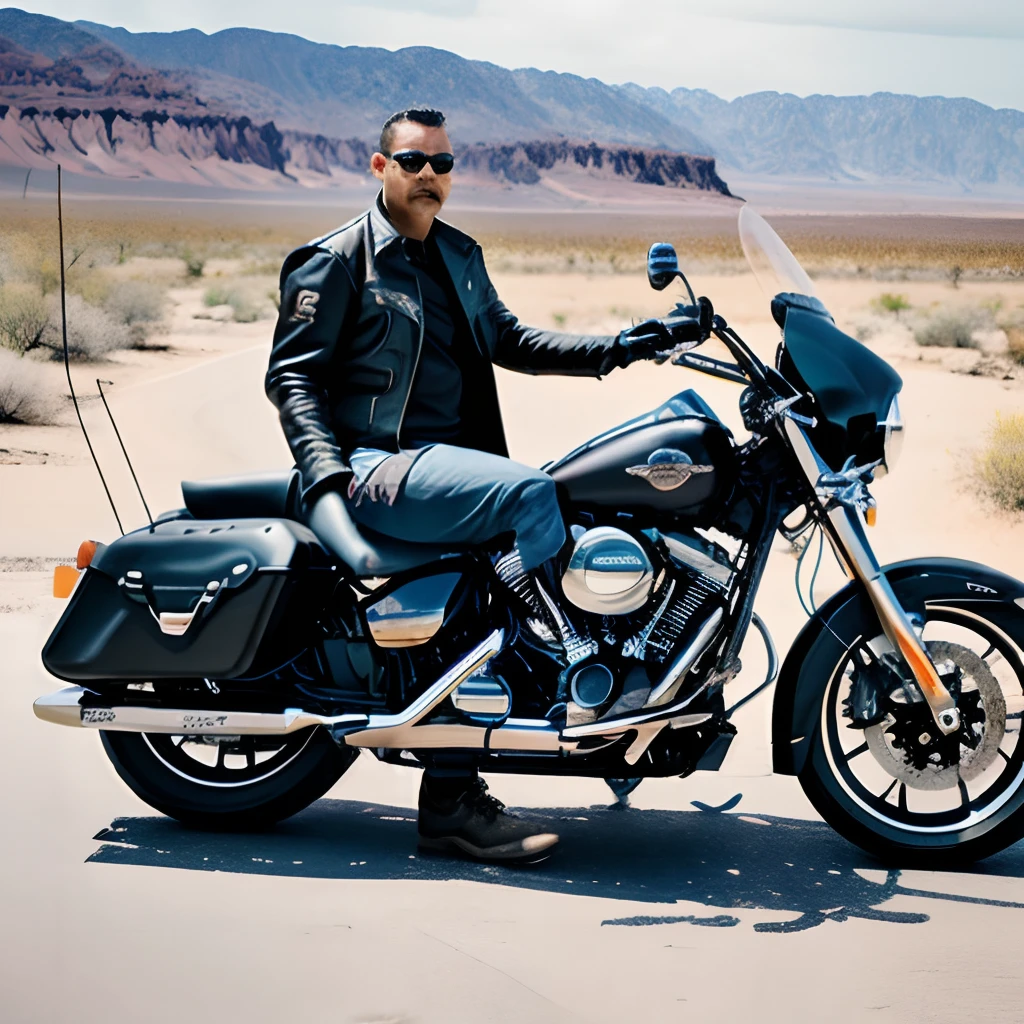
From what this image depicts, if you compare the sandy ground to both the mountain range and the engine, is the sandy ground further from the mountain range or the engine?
the mountain range

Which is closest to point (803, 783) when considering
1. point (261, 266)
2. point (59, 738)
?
point (59, 738)

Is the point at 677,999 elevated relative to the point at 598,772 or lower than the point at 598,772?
lower

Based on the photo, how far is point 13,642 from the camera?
662cm

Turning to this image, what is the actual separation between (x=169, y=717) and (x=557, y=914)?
120cm

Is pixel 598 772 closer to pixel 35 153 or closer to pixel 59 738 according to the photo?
pixel 59 738

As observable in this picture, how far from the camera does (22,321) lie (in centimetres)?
2233

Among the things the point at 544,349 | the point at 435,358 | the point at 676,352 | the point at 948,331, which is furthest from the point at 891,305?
the point at 676,352

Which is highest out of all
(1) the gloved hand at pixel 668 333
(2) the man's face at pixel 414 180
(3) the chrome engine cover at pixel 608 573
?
(2) the man's face at pixel 414 180

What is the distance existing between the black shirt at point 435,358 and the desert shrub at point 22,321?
18328mm

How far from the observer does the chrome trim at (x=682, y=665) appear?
13.0ft

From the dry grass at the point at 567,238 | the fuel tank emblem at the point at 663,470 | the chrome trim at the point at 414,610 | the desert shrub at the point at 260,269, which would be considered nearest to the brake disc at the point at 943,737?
the fuel tank emblem at the point at 663,470

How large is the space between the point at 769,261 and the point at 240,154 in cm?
12168

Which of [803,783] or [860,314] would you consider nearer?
[803,783]

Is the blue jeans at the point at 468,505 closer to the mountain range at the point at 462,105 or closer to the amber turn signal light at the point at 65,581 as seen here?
the amber turn signal light at the point at 65,581
